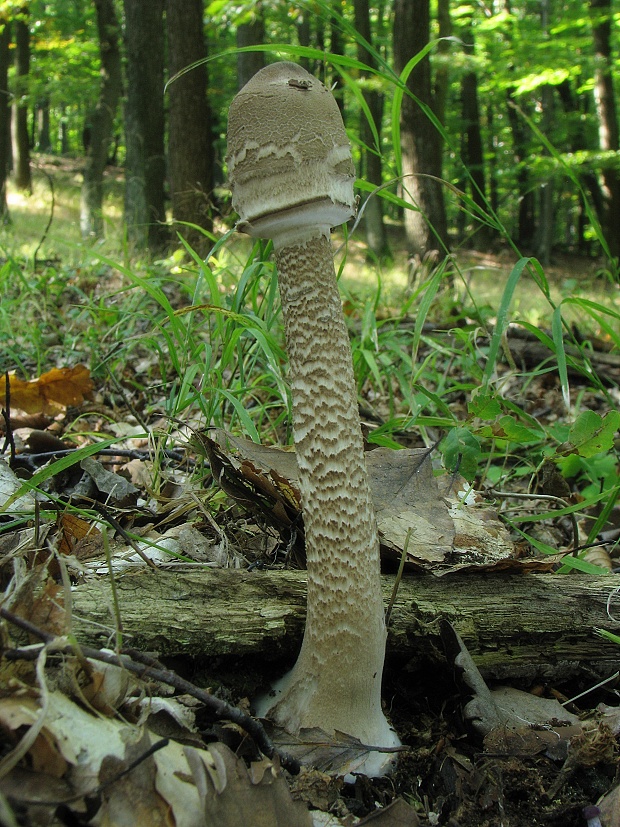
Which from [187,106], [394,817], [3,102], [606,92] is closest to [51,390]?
[394,817]

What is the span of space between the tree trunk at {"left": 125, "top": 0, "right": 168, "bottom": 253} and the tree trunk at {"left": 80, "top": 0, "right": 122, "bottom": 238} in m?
0.88

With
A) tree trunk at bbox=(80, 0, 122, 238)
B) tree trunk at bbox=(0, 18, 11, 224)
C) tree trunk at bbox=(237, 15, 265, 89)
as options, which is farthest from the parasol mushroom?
tree trunk at bbox=(0, 18, 11, 224)

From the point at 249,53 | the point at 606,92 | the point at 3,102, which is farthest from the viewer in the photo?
the point at 606,92

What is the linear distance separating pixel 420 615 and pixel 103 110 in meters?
10.8

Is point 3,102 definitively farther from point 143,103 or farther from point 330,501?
point 330,501

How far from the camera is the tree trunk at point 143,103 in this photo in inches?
349

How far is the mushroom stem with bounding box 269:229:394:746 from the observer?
1.44 meters

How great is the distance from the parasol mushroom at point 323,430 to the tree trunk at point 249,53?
866 cm

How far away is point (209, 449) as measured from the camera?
178 cm

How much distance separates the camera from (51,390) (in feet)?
9.64

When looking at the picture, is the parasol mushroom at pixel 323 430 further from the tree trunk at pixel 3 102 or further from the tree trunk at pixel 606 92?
the tree trunk at pixel 606 92

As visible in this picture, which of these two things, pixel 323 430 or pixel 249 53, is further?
pixel 249 53

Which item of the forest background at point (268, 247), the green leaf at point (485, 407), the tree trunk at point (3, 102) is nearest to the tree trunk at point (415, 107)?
the forest background at point (268, 247)

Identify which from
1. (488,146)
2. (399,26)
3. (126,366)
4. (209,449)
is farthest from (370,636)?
(488,146)
